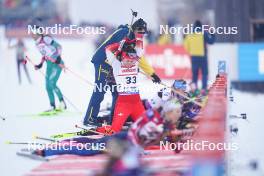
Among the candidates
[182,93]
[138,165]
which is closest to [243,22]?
[182,93]

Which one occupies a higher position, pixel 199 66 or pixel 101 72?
pixel 199 66

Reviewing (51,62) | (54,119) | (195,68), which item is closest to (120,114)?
(54,119)

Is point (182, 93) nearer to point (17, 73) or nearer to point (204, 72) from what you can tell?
point (204, 72)

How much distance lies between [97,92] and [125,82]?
79 cm

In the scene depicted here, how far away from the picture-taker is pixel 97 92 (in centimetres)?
A: 623

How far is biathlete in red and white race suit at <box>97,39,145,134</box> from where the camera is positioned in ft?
17.7

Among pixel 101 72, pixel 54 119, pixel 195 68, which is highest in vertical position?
pixel 195 68

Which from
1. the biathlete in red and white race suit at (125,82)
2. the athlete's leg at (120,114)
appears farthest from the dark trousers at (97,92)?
the athlete's leg at (120,114)

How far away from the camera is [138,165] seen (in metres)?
3.04

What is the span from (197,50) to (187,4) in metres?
7.34

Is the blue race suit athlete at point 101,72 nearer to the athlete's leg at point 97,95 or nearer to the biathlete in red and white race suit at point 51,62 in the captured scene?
the athlete's leg at point 97,95

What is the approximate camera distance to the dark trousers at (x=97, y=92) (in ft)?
20.2

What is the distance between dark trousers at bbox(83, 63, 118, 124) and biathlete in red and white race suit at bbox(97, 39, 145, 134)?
0.62m

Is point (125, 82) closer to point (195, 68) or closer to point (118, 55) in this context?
point (118, 55)
